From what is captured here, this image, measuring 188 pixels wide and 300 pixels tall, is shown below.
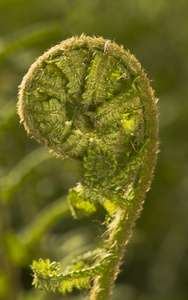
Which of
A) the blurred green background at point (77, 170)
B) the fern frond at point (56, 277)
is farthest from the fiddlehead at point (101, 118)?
the blurred green background at point (77, 170)

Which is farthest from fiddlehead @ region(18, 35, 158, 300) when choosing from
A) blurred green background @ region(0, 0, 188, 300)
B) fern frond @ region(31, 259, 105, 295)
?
blurred green background @ region(0, 0, 188, 300)

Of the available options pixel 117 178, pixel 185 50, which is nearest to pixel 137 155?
pixel 117 178

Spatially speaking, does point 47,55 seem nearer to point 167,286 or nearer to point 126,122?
point 126,122

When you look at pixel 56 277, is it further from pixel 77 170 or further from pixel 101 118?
pixel 77 170

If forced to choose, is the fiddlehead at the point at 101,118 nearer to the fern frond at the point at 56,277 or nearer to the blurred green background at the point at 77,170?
the fern frond at the point at 56,277

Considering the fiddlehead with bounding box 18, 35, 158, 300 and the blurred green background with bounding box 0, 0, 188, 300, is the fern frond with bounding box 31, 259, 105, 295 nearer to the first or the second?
the fiddlehead with bounding box 18, 35, 158, 300
